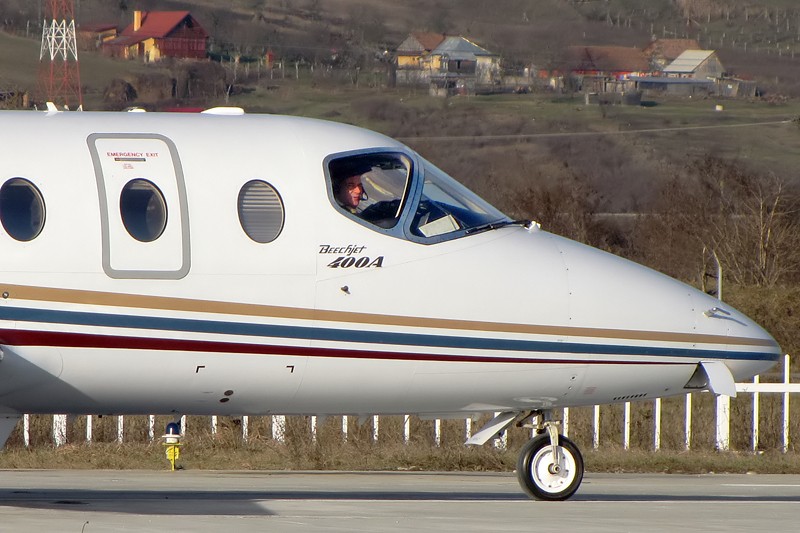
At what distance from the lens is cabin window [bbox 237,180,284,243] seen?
40.3ft

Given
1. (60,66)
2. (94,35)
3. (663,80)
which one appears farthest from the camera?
(663,80)

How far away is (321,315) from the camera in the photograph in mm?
12312

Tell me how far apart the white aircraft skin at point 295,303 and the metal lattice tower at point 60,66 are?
154ft

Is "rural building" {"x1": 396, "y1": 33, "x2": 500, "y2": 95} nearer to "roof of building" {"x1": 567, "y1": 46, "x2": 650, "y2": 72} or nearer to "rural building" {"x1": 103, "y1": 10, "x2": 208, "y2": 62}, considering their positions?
"roof of building" {"x1": 567, "y1": 46, "x2": 650, "y2": 72}

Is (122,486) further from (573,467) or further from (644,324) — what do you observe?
(644,324)

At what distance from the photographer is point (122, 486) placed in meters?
15.8

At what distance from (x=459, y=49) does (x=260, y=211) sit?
7278cm

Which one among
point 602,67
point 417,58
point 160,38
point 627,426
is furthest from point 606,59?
point 627,426

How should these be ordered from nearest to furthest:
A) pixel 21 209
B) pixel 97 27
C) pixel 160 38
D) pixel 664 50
Result: 1. pixel 21 209
2. pixel 160 38
3. pixel 97 27
4. pixel 664 50

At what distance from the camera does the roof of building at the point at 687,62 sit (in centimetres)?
9088

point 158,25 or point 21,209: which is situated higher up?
point 158,25

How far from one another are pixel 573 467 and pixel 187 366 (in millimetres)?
3699

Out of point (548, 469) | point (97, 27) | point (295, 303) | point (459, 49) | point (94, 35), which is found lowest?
point (548, 469)

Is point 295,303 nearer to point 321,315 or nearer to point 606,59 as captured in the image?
point 321,315
